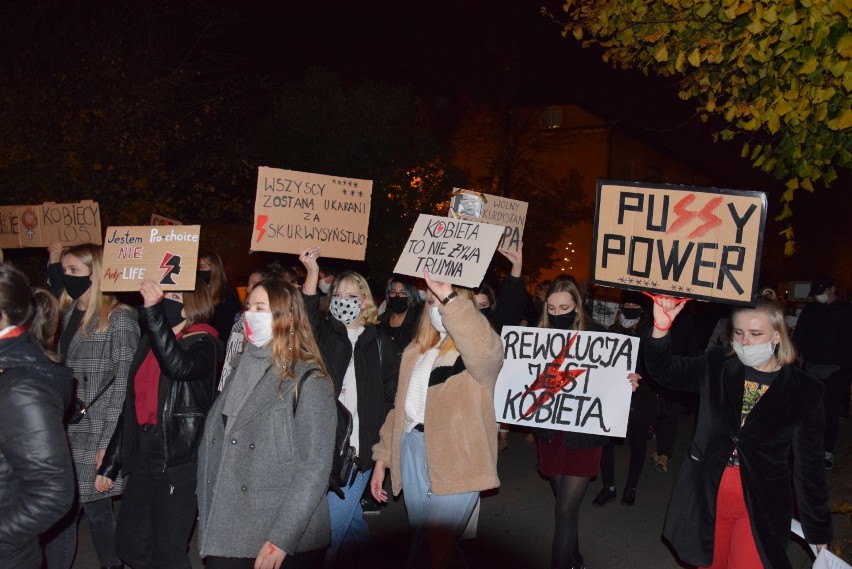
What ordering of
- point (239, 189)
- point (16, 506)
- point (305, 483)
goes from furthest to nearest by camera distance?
point (239, 189) < point (305, 483) < point (16, 506)

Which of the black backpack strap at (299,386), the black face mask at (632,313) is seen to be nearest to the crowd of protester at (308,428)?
the black backpack strap at (299,386)

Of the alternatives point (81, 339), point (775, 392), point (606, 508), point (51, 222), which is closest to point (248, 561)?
point (81, 339)

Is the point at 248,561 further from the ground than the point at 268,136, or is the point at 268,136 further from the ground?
the point at 268,136

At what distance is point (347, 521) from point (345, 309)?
1.39 metres

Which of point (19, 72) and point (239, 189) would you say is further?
point (239, 189)

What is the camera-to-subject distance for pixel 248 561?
3510 millimetres

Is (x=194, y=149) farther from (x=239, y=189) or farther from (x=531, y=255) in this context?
(x=531, y=255)

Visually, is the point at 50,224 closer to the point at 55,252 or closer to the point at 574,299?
the point at 55,252

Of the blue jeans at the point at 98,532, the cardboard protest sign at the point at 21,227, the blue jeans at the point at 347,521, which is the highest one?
the cardboard protest sign at the point at 21,227

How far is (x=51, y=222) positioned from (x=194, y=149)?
24.2ft

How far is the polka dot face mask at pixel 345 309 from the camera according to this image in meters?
5.07

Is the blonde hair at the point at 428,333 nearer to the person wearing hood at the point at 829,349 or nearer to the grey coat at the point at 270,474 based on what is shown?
the grey coat at the point at 270,474

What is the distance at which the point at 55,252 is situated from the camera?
23.6 feet

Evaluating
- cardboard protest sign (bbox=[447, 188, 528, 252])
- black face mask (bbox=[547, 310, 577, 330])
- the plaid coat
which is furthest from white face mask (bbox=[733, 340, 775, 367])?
the plaid coat
